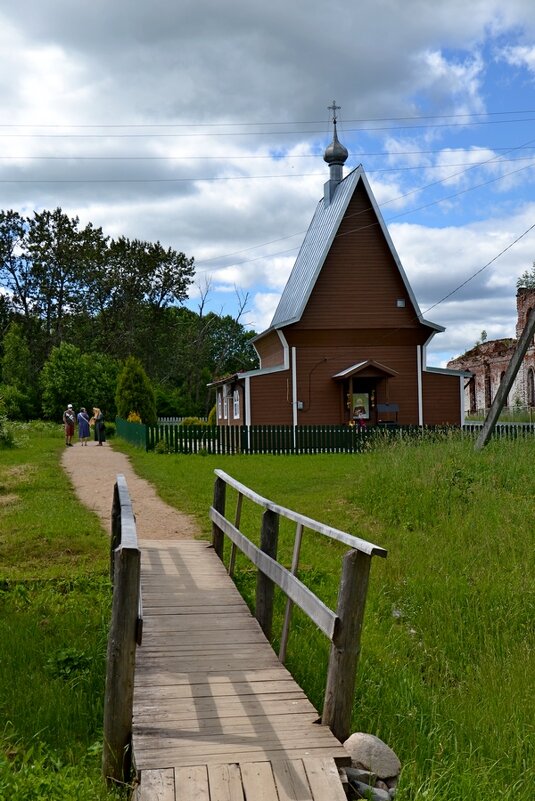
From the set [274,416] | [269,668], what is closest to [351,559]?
[269,668]

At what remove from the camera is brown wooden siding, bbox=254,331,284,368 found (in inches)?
1298

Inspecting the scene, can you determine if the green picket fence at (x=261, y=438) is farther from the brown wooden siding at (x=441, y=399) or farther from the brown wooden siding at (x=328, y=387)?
the brown wooden siding at (x=441, y=399)

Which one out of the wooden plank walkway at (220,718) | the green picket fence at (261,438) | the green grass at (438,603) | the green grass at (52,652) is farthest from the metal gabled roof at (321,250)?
the wooden plank walkway at (220,718)

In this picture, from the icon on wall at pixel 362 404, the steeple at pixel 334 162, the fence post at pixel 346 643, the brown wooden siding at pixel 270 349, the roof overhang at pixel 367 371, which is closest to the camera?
the fence post at pixel 346 643

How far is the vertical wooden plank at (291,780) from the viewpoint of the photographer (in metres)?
3.86

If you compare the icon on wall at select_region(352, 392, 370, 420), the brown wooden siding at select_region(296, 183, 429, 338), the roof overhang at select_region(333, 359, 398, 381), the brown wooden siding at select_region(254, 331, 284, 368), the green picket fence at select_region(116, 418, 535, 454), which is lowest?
the green picket fence at select_region(116, 418, 535, 454)

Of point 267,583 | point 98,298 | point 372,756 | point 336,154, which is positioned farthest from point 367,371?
point 98,298

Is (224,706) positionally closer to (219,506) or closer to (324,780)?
(324,780)

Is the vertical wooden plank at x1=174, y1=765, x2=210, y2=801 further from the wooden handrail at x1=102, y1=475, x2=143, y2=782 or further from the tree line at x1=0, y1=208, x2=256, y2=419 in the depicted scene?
the tree line at x1=0, y1=208, x2=256, y2=419

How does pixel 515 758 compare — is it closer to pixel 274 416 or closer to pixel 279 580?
pixel 279 580

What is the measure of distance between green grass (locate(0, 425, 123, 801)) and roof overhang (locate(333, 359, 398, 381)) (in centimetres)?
1908

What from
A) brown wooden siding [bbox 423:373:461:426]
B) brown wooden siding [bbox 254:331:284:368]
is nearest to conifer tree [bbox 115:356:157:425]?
brown wooden siding [bbox 254:331:284:368]

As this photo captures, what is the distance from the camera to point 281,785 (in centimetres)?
393

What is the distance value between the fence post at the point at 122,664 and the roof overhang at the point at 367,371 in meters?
26.5
